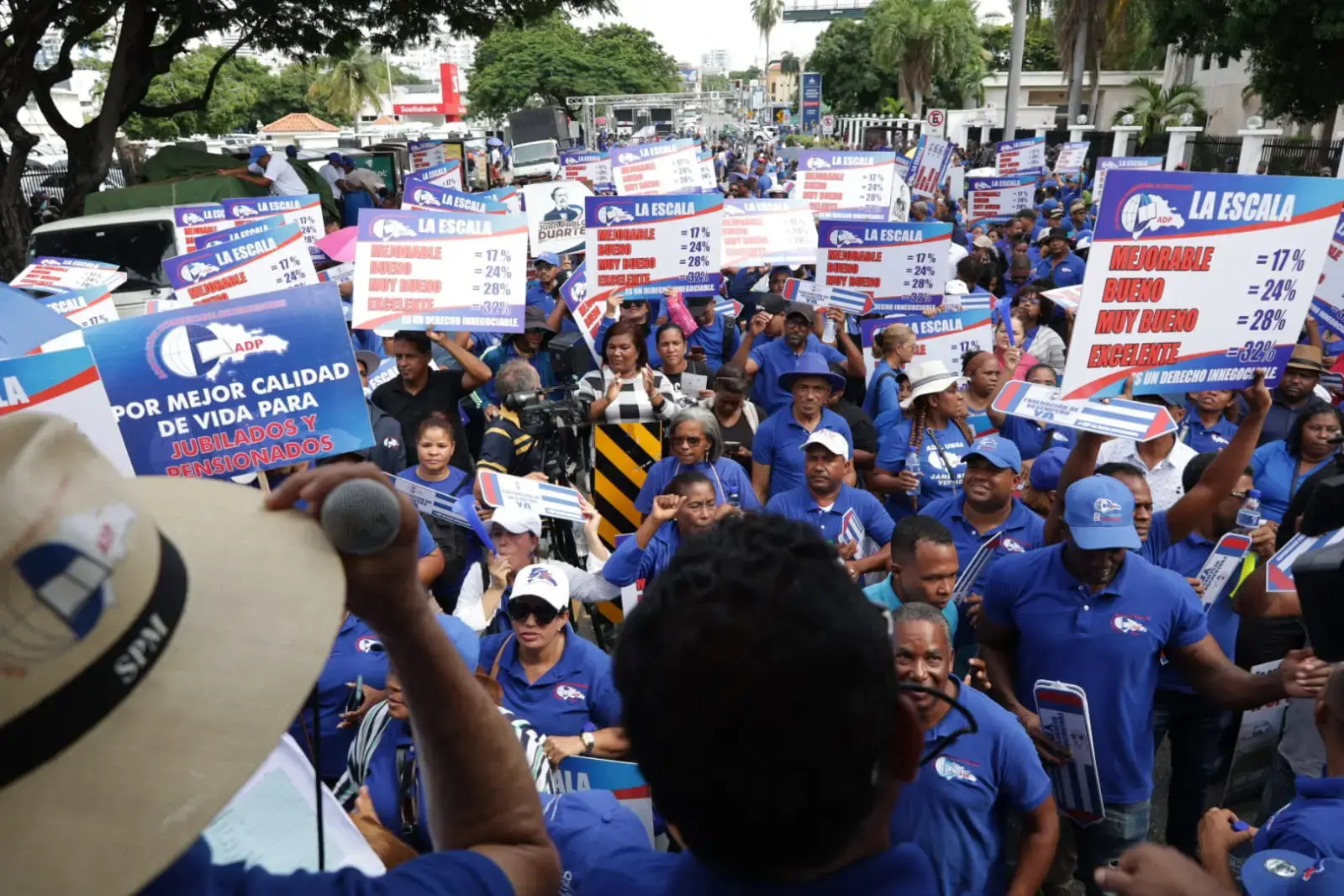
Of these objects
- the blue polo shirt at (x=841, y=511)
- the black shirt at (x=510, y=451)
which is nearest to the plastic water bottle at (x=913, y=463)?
the blue polo shirt at (x=841, y=511)

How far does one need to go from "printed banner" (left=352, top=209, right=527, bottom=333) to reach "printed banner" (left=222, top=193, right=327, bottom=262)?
2.18 meters

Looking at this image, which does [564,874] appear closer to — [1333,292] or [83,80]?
[1333,292]

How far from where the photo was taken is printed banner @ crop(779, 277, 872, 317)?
28.1 ft

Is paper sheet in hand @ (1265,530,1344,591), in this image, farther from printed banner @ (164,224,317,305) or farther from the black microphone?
printed banner @ (164,224,317,305)

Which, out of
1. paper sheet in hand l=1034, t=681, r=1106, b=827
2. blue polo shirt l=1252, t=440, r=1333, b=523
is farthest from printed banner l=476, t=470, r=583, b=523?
blue polo shirt l=1252, t=440, r=1333, b=523

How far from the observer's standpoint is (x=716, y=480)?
17.7ft

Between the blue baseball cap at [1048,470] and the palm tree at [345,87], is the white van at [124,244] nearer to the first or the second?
the blue baseball cap at [1048,470]

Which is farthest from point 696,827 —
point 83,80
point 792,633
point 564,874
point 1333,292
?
point 83,80

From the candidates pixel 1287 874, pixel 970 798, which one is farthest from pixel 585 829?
pixel 1287 874

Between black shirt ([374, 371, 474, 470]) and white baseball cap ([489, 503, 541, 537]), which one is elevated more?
white baseball cap ([489, 503, 541, 537])

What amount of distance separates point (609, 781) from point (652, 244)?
5.64 meters

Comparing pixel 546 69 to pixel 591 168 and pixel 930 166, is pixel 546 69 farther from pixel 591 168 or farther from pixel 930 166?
pixel 930 166

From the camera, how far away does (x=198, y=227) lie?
30.1ft

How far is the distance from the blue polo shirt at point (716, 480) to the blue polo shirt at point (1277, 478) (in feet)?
8.06
